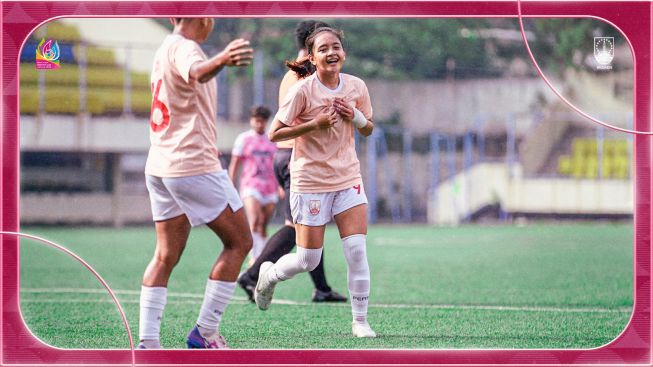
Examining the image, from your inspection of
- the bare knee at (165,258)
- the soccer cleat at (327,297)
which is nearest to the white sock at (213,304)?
the bare knee at (165,258)

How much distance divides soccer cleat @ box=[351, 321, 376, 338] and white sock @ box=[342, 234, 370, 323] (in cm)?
3

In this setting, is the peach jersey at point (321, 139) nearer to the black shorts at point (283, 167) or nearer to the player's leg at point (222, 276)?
the player's leg at point (222, 276)

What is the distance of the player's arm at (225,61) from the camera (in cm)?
448

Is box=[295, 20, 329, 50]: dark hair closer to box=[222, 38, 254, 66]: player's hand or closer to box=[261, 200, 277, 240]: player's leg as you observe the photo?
box=[222, 38, 254, 66]: player's hand

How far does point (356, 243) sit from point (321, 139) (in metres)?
0.59

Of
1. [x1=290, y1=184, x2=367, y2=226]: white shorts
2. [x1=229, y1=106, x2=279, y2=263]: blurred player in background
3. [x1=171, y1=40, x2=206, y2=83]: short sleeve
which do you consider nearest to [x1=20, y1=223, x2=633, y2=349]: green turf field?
[x1=290, y1=184, x2=367, y2=226]: white shorts

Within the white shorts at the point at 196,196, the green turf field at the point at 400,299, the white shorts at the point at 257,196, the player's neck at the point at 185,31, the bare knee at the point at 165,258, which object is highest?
the player's neck at the point at 185,31

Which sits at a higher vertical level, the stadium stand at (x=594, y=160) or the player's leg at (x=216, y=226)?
the stadium stand at (x=594, y=160)

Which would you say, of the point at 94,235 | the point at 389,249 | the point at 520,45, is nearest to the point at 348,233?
the point at 389,249

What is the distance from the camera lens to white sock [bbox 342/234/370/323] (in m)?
5.76

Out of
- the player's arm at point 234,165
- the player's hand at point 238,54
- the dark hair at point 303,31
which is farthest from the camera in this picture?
the player's arm at point 234,165

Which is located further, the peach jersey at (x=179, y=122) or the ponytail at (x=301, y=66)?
the ponytail at (x=301, y=66)

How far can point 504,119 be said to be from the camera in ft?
93.2

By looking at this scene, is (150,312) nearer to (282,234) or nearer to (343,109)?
(343,109)
